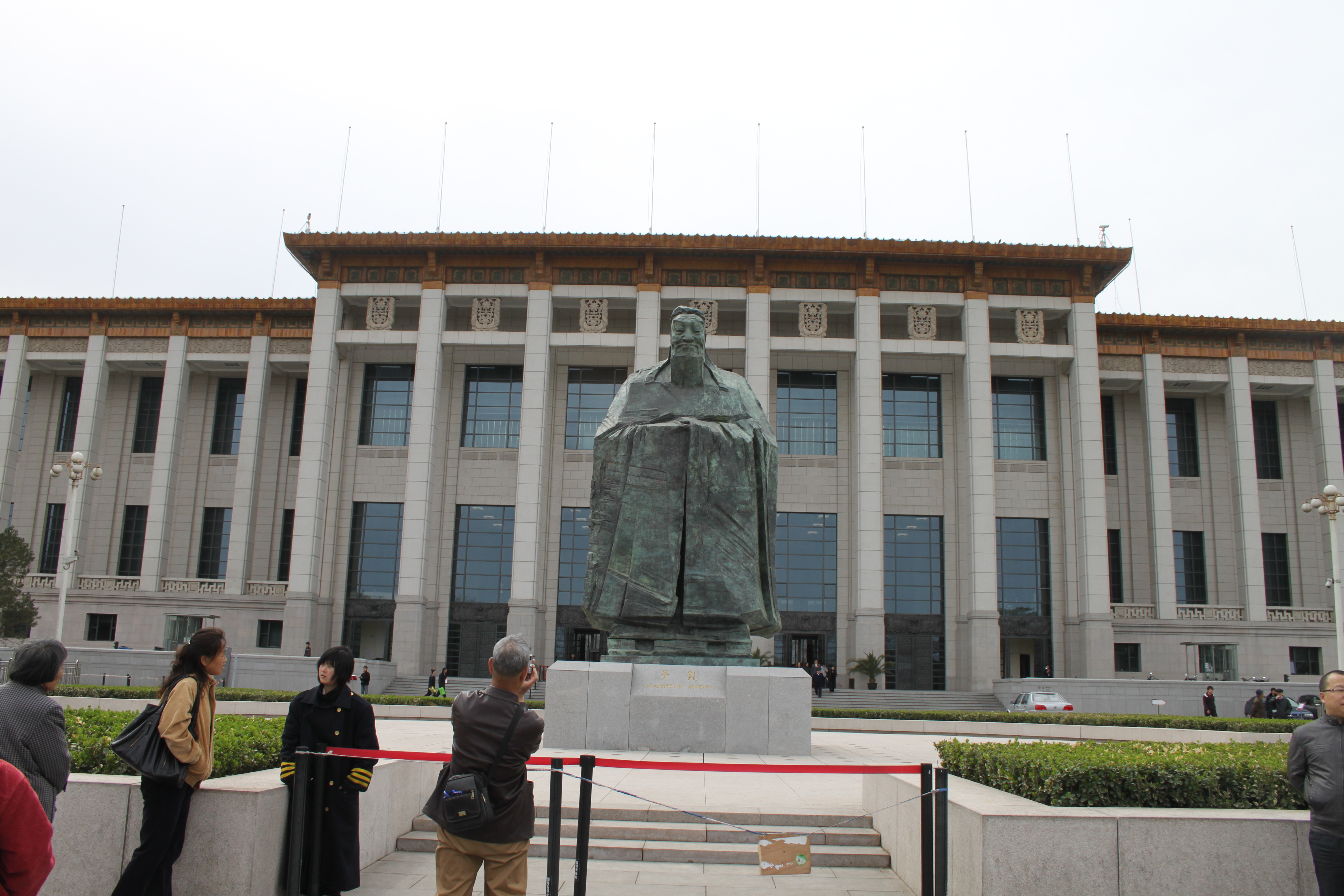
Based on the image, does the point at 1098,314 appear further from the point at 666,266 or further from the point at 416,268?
the point at 416,268

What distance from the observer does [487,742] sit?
454 cm

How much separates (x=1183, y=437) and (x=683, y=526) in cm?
3766

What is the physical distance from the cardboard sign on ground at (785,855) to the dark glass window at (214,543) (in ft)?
133

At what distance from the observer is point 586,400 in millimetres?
40406

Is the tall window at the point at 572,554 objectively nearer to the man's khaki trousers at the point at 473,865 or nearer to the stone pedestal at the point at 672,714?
the stone pedestal at the point at 672,714

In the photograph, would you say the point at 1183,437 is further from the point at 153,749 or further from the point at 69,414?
the point at 69,414

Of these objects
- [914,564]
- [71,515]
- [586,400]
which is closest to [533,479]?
[586,400]

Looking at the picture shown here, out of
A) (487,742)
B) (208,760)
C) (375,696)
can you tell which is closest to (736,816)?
(487,742)

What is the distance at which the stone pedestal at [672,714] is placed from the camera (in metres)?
10.3

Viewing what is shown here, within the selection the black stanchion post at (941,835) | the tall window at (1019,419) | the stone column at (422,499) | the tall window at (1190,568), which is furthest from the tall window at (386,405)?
the black stanchion post at (941,835)

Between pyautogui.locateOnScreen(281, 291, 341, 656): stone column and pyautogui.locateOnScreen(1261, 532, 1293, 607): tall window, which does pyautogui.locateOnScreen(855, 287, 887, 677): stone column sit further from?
pyautogui.locateOnScreen(281, 291, 341, 656): stone column

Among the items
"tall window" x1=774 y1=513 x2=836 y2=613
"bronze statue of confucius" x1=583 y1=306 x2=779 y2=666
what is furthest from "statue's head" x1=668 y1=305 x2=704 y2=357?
"tall window" x1=774 y1=513 x2=836 y2=613

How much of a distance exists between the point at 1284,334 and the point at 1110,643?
1601cm

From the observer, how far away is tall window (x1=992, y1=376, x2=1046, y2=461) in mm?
39750
